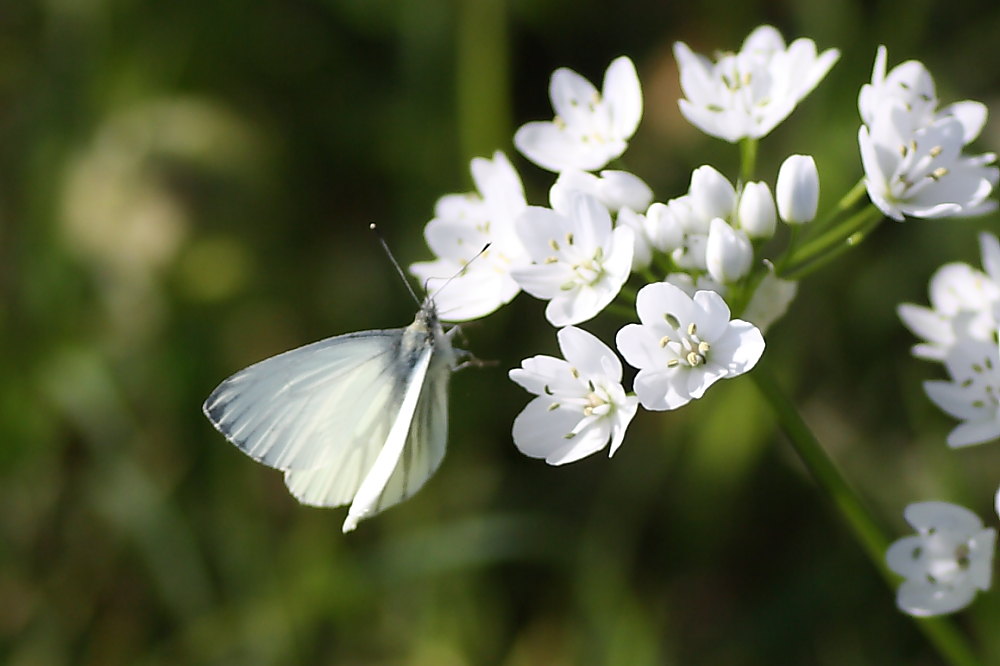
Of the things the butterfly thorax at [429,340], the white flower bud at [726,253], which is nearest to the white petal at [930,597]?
the white flower bud at [726,253]

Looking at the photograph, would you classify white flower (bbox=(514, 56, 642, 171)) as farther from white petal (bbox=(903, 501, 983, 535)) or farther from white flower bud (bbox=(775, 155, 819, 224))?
white petal (bbox=(903, 501, 983, 535))

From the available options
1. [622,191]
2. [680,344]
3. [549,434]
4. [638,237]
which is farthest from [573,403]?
[622,191]

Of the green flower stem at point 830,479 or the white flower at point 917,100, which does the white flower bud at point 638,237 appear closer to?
the green flower stem at point 830,479

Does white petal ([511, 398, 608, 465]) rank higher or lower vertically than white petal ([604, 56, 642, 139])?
lower

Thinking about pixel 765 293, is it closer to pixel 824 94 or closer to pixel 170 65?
pixel 824 94

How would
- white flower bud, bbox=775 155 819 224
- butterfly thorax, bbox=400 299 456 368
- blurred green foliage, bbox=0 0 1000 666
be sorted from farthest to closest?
blurred green foliage, bbox=0 0 1000 666 → butterfly thorax, bbox=400 299 456 368 → white flower bud, bbox=775 155 819 224

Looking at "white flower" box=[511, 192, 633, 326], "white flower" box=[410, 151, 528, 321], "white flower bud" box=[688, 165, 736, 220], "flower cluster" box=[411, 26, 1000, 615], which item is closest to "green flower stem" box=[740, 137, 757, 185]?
"flower cluster" box=[411, 26, 1000, 615]

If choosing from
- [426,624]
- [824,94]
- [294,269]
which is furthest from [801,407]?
[294,269]
